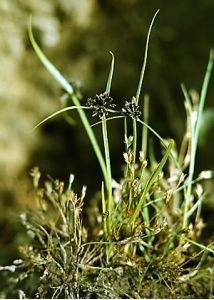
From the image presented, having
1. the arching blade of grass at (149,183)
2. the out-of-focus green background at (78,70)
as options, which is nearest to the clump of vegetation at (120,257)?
the arching blade of grass at (149,183)

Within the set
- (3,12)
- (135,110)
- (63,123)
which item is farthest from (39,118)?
(135,110)

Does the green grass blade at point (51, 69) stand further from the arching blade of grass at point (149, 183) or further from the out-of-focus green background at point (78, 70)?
the out-of-focus green background at point (78, 70)

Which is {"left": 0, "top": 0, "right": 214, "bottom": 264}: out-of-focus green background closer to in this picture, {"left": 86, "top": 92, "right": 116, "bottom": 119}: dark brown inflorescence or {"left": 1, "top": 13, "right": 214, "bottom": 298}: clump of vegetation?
{"left": 1, "top": 13, "right": 214, "bottom": 298}: clump of vegetation

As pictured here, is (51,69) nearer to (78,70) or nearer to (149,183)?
(149,183)

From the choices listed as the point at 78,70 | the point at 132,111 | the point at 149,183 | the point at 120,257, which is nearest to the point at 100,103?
the point at 132,111

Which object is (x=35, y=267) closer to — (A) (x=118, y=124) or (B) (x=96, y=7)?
(A) (x=118, y=124)

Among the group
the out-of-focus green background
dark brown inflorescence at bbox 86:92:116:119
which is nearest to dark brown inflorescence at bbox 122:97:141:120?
dark brown inflorescence at bbox 86:92:116:119

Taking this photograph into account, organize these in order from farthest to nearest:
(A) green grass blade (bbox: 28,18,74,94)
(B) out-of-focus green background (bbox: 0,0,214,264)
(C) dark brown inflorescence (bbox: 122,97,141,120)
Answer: (B) out-of-focus green background (bbox: 0,0,214,264), (A) green grass blade (bbox: 28,18,74,94), (C) dark brown inflorescence (bbox: 122,97,141,120)

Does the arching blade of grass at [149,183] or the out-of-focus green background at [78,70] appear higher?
the out-of-focus green background at [78,70]
